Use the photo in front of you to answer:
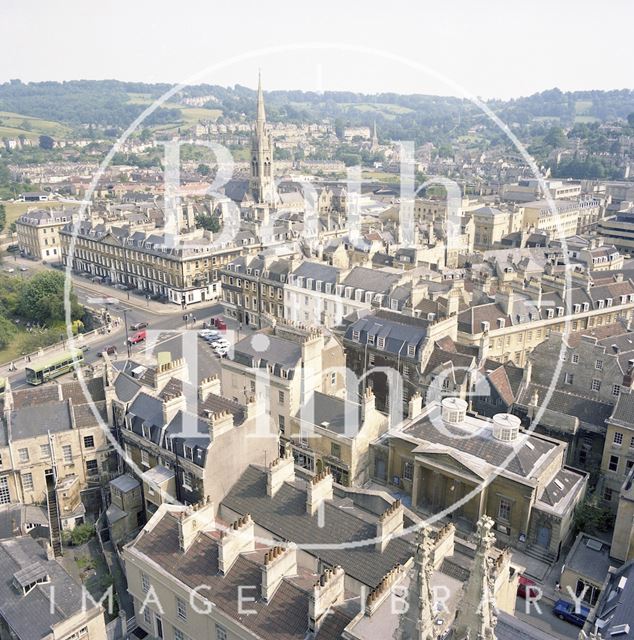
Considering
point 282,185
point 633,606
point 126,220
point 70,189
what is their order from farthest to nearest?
1. point 70,189
2. point 282,185
3. point 126,220
4. point 633,606

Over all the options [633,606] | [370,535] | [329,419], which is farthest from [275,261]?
[633,606]

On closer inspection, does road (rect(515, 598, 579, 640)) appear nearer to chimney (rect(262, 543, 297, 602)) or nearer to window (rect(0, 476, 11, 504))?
chimney (rect(262, 543, 297, 602))

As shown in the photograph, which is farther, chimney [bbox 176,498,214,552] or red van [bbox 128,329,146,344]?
red van [bbox 128,329,146,344]

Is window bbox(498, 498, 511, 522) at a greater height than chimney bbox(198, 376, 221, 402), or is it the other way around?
chimney bbox(198, 376, 221, 402)

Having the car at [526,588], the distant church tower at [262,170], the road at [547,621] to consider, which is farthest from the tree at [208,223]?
the road at [547,621]

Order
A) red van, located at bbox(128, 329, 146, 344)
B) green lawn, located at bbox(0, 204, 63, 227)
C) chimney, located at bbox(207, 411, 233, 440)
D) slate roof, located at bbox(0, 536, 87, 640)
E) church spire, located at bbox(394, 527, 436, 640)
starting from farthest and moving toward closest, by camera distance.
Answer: green lawn, located at bbox(0, 204, 63, 227)
red van, located at bbox(128, 329, 146, 344)
chimney, located at bbox(207, 411, 233, 440)
slate roof, located at bbox(0, 536, 87, 640)
church spire, located at bbox(394, 527, 436, 640)

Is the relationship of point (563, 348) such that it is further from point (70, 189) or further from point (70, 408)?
point (70, 189)

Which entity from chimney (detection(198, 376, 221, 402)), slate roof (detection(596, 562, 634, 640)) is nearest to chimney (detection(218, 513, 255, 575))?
chimney (detection(198, 376, 221, 402))
